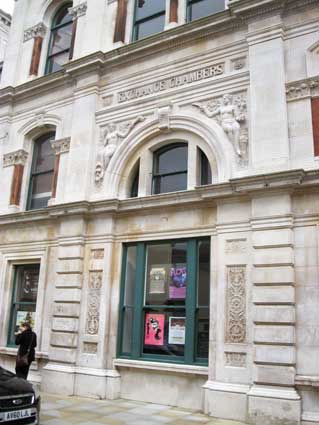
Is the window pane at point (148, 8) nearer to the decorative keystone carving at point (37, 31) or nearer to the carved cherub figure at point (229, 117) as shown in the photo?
the decorative keystone carving at point (37, 31)

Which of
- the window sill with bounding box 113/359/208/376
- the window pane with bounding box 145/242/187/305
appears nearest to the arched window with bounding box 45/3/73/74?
the window pane with bounding box 145/242/187/305

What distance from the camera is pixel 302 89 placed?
33.4ft

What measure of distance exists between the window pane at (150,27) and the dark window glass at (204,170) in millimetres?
4769

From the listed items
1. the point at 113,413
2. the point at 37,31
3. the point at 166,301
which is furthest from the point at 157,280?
the point at 37,31

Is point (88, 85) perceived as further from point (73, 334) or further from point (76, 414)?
point (76, 414)

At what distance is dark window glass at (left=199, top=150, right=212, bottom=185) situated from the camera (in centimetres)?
1154

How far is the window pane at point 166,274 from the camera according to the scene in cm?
1105

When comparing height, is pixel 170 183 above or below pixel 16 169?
below

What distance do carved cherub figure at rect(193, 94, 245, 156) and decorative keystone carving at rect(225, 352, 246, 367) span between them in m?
4.55

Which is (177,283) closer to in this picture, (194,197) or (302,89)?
(194,197)

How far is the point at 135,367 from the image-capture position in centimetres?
1092

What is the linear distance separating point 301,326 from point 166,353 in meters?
3.47

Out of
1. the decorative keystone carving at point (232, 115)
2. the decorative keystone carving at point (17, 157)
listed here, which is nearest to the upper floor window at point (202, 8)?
the decorative keystone carving at point (232, 115)

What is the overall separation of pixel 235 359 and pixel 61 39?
12.9 meters
